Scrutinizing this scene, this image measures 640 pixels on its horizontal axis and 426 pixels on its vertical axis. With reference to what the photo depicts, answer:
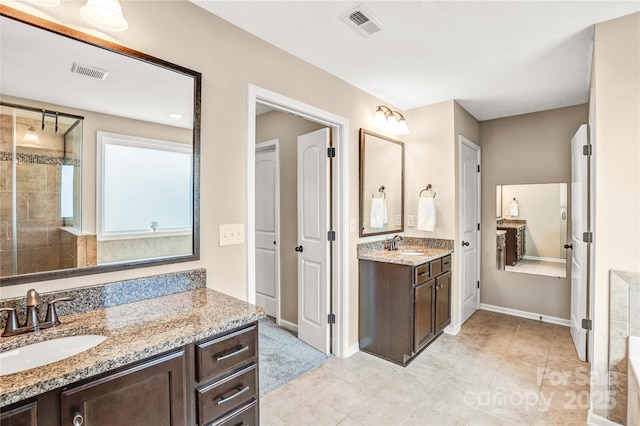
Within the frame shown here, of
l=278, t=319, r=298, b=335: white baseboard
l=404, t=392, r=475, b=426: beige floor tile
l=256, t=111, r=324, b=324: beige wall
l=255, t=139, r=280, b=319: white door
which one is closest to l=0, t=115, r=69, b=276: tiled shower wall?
l=404, t=392, r=475, b=426: beige floor tile

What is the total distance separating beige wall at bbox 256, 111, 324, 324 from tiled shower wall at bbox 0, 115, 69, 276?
228cm

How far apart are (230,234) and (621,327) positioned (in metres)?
2.37

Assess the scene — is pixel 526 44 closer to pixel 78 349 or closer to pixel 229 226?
pixel 229 226

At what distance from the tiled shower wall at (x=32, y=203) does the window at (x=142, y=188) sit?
16 centimetres

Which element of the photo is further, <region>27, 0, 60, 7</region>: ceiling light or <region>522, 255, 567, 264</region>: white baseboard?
<region>522, 255, 567, 264</region>: white baseboard

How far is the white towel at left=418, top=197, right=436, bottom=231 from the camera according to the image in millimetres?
3424

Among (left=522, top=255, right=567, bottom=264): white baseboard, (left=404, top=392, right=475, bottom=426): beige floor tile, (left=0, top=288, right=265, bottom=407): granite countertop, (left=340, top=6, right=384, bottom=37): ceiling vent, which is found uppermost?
(left=340, top=6, right=384, bottom=37): ceiling vent

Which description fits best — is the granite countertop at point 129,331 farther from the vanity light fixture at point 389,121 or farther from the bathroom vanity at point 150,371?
the vanity light fixture at point 389,121

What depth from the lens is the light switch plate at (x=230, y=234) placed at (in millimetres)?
1910

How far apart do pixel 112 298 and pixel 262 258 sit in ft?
8.25

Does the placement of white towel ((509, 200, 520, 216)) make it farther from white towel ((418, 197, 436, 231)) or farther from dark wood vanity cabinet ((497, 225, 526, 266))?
white towel ((418, 197, 436, 231))

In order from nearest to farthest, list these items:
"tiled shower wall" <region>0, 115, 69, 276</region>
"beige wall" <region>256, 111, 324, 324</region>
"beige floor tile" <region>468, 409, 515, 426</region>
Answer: "tiled shower wall" <region>0, 115, 69, 276</region>, "beige floor tile" <region>468, 409, 515, 426</region>, "beige wall" <region>256, 111, 324, 324</region>

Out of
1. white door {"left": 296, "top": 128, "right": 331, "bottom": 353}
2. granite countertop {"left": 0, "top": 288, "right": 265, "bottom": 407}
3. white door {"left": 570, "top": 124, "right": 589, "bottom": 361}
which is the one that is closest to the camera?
granite countertop {"left": 0, "top": 288, "right": 265, "bottom": 407}

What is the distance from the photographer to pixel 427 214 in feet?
11.3
